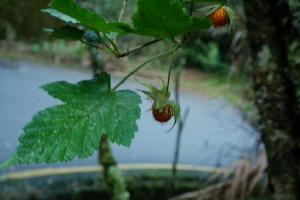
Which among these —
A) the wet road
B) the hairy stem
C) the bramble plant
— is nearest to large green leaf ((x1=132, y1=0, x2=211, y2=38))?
the bramble plant

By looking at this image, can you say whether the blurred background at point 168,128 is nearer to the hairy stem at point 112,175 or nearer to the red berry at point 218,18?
the red berry at point 218,18

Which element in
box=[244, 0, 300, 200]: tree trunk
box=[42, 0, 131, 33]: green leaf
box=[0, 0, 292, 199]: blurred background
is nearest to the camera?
box=[42, 0, 131, 33]: green leaf

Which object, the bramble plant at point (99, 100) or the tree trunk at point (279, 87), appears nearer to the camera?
the bramble plant at point (99, 100)

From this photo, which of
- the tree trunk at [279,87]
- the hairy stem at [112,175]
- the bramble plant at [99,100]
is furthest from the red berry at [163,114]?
the hairy stem at [112,175]

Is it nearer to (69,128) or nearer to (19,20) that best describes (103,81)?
(69,128)

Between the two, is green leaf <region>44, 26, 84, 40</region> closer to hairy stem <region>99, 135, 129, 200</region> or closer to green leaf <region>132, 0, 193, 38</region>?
green leaf <region>132, 0, 193, 38</region>

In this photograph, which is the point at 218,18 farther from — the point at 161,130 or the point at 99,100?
the point at 161,130

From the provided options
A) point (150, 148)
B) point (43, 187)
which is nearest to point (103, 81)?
point (43, 187)
